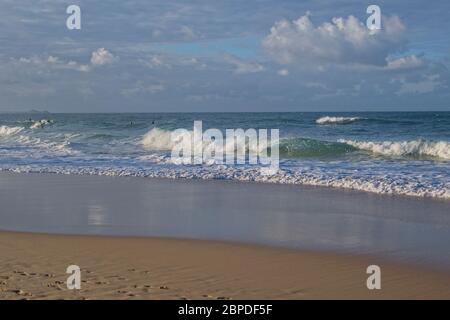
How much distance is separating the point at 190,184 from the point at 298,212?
4.83 meters

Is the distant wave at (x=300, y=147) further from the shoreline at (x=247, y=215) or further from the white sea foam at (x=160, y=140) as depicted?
the shoreline at (x=247, y=215)

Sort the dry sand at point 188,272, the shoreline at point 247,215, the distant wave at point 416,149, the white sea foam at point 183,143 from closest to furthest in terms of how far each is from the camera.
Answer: the dry sand at point 188,272, the shoreline at point 247,215, the distant wave at point 416,149, the white sea foam at point 183,143

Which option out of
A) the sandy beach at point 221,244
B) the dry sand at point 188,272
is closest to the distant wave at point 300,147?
the sandy beach at point 221,244

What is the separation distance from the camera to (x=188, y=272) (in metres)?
6.57

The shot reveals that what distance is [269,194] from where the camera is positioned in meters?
12.9

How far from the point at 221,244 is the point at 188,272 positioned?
1.51 metres

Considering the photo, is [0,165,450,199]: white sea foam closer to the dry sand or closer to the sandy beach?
the sandy beach

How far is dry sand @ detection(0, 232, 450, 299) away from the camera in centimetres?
571

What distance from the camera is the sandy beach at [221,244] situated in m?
5.92

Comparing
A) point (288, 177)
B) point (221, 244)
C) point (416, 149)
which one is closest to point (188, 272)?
point (221, 244)

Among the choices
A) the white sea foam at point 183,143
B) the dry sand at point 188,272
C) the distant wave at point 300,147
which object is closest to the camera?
the dry sand at point 188,272

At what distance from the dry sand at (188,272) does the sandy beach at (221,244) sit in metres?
0.01

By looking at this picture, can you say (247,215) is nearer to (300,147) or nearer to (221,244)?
(221,244)
